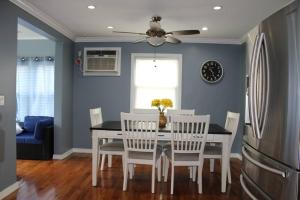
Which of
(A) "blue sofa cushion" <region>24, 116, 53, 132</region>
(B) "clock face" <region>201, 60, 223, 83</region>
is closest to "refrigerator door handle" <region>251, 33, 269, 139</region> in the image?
(B) "clock face" <region>201, 60, 223, 83</region>

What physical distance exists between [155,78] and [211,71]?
3.96 feet

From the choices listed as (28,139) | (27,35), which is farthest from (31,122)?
(27,35)

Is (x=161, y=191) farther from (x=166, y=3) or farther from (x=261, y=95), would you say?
(x=166, y=3)

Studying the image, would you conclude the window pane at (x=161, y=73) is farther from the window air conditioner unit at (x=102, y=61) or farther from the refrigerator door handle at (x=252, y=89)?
the refrigerator door handle at (x=252, y=89)

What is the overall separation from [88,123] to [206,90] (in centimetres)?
267

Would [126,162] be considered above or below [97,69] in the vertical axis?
below

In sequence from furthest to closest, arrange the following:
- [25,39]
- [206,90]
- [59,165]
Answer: [25,39]
[206,90]
[59,165]

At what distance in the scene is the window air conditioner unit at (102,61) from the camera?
5.71 metres

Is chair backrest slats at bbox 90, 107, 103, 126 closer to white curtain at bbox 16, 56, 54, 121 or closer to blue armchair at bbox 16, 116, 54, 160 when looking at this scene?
blue armchair at bbox 16, 116, 54, 160

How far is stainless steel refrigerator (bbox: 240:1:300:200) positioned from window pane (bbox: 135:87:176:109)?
3689 mm

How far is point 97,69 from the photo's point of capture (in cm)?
574

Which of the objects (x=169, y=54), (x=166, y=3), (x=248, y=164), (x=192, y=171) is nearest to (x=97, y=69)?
Answer: (x=169, y=54)

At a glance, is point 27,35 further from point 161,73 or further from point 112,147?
point 112,147

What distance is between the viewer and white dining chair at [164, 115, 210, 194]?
3.30 metres
